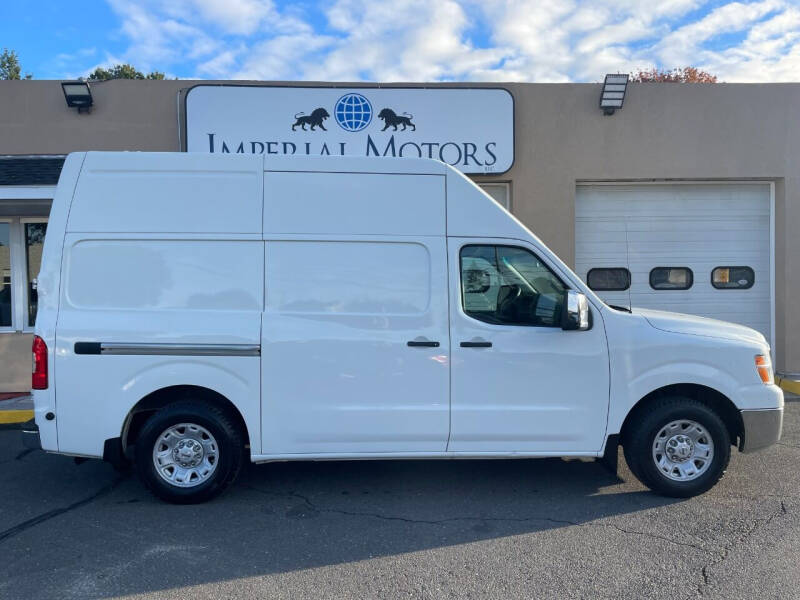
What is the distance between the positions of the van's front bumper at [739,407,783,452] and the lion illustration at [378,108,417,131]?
5949 millimetres

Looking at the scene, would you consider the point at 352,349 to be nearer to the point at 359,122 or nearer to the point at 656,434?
the point at 656,434

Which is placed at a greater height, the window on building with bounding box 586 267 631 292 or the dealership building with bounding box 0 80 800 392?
the dealership building with bounding box 0 80 800 392

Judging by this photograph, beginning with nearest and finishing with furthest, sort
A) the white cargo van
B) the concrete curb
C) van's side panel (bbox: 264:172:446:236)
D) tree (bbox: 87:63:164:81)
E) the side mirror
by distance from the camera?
the side mirror
the white cargo van
van's side panel (bbox: 264:172:446:236)
the concrete curb
tree (bbox: 87:63:164:81)

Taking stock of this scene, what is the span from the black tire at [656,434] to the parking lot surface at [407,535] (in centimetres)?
13

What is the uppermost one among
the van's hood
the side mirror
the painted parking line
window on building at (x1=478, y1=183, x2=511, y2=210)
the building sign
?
the building sign

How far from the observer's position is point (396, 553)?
154 inches

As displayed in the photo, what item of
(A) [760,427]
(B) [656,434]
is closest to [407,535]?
(B) [656,434]

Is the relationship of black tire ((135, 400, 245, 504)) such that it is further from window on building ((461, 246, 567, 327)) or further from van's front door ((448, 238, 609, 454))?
window on building ((461, 246, 567, 327))

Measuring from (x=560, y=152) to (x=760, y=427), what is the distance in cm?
537

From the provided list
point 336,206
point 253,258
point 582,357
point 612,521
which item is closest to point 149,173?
point 253,258

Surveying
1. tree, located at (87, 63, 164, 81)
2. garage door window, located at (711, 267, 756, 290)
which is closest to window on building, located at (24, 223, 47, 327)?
garage door window, located at (711, 267, 756, 290)

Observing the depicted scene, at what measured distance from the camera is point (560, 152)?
29.8ft

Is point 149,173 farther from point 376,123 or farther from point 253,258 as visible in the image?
point 376,123

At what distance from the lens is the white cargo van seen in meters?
4.60
